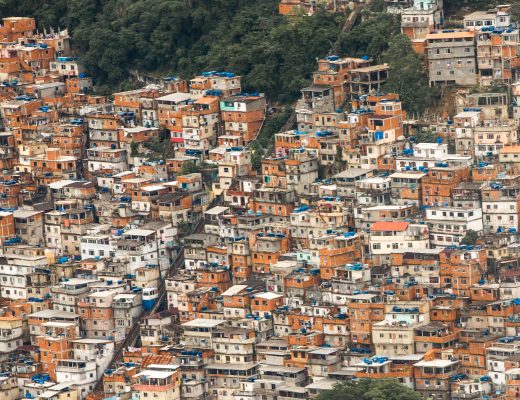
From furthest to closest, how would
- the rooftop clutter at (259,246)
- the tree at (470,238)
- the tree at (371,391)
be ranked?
the tree at (470,238), the rooftop clutter at (259,246), the tree at (371,391)

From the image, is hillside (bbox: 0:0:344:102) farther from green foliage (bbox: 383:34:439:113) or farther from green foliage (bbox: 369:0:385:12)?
green foliage (bbox: 383:34:439:113)

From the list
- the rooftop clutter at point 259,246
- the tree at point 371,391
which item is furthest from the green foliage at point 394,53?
the tree at point 371,391

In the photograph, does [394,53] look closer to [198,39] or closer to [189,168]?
[189,168]

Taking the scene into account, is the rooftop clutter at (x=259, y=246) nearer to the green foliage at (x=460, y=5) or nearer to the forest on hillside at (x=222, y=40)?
the forest on hillside at (x=222, y=40)

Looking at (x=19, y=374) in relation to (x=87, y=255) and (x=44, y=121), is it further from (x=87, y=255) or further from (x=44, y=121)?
(x=44, y=121)

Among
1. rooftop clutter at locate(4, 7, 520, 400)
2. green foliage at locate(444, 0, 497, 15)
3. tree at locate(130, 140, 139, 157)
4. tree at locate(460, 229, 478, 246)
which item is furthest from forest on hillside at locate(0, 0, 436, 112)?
tree at locate(460, 229, 478, 246)

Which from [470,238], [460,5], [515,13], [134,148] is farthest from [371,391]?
[134,148]
